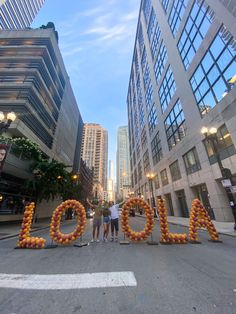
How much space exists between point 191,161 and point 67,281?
2215 centimetres

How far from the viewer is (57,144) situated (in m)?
38.1

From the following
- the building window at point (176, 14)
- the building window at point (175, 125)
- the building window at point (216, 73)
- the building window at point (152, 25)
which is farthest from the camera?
the building window at point (152, 25)

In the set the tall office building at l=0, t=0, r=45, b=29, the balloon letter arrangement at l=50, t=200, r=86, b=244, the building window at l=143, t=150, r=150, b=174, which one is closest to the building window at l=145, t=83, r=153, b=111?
the building window at l=143, t=150, r=150, b=174

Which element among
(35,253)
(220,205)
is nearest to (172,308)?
(35,253)

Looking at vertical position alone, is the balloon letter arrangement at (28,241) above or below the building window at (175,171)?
below

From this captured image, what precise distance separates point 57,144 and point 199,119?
3132cm

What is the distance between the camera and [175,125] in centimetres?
2672

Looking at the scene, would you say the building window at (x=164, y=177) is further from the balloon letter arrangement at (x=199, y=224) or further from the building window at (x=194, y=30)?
the balloon letter arrangement at (x=199, y=224)

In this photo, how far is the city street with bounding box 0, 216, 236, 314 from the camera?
2.78m

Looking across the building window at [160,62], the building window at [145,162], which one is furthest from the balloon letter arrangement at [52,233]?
the building window at [145,162]

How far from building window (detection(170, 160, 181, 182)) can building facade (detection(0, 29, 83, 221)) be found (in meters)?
18.0

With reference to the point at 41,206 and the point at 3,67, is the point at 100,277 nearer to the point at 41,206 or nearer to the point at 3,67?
the point at 41,206

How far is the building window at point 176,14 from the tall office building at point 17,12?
5908 centimetres

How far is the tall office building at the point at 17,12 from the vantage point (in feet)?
200
